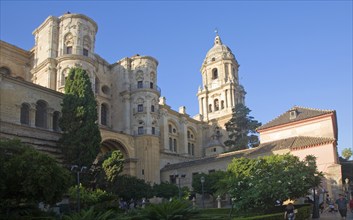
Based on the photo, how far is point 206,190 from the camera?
3791 cm

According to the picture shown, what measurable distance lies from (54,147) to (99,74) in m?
16.6

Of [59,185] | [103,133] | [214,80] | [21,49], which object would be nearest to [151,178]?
[103,133]

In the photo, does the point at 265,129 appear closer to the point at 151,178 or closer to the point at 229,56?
the point at 151,178

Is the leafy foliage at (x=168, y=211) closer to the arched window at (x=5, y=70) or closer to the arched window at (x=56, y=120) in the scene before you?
the arched window at (x=56, y=120)

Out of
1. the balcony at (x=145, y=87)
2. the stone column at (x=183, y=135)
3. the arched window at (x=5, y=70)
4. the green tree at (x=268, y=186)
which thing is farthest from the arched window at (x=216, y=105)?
the green tree at (x=268, y=186)

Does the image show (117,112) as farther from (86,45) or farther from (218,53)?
(218,53)

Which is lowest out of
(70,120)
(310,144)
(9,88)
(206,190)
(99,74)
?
(206,190)

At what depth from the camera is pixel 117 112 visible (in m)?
48.3

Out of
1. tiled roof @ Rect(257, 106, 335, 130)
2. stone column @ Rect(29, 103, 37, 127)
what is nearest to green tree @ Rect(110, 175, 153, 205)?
stone column @ Rect(29, 103, 37, 127)

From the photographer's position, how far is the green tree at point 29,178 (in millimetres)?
19500

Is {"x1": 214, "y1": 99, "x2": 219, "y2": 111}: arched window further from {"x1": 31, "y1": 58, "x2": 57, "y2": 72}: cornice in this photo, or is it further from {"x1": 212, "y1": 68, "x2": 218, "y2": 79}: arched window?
{"x1": 31, "y1": 58, "x2": 57, "y2": 72}: cornice

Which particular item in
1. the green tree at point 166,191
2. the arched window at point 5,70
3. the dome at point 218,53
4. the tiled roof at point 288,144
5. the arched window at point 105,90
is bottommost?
the green tree at point 166,191

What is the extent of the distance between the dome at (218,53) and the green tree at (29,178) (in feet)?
168

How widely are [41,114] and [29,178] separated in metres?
17.0
